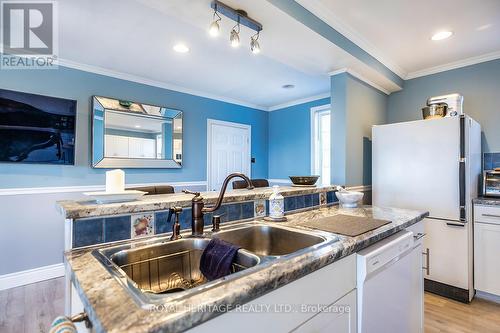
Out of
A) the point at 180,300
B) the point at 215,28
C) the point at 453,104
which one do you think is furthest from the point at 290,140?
the point at 180,300

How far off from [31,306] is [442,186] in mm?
3803

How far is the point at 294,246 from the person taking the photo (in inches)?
52.3

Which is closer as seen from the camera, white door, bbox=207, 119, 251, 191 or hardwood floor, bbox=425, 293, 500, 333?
hardwood floor, bbox=425, 293, 500, 333

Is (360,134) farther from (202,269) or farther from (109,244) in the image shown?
(109,244)

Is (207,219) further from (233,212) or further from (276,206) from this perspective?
(276,206)

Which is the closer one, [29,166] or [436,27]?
[436,27]

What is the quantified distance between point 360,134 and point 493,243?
1505 millimetres

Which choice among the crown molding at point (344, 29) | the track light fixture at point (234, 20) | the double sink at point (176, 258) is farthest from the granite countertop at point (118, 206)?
the crown molding at point (344, 29)

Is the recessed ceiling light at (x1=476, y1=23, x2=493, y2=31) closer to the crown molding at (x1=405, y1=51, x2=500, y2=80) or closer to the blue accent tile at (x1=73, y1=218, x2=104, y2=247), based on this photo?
the crown molding at (x1=405, y1=51, x2=500, y2=80)

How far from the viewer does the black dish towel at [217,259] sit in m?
0.97

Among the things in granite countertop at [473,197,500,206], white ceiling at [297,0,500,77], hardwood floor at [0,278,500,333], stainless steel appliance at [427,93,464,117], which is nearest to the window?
white ceiling at [297,0,500,77]

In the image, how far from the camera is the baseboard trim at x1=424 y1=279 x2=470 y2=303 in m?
2.29

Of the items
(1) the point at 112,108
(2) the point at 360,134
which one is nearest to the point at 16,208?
(1) the point at 112,108

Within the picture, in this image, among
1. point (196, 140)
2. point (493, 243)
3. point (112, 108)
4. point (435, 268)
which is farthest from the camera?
point (196, 140)
